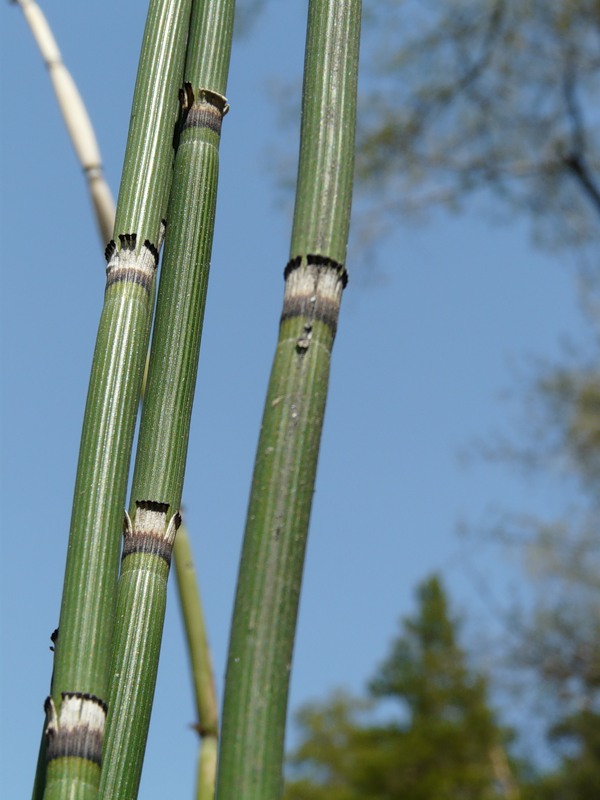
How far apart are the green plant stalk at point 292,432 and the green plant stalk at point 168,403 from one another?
0.12 m

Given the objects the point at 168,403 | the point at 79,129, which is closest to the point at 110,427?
the point at 168,403

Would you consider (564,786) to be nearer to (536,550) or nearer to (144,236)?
A: (536,550)

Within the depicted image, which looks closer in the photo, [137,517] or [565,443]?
[137,517]

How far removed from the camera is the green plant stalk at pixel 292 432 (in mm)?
517

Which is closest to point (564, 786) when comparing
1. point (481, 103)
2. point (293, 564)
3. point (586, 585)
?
point (586, 585)

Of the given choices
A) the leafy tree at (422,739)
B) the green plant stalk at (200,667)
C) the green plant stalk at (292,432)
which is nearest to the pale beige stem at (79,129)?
the green plant stalk at (200,667)

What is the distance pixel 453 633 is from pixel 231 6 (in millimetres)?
12131

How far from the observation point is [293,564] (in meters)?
0.55

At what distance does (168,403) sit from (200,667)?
42 cm

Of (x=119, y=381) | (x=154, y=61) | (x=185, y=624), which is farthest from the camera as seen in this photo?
(x=185, y=624)

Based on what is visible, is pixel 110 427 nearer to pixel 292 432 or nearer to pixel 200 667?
pixel 292 432

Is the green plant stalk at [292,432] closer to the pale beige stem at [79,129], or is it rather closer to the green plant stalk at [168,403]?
the green plant stalk at [168,403]

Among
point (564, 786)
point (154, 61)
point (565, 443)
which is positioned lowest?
point (154, 61)

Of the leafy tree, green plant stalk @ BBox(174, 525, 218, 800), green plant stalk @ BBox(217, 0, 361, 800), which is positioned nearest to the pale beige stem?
green plant stalk @ BBox(174, 525, 218, 800)
